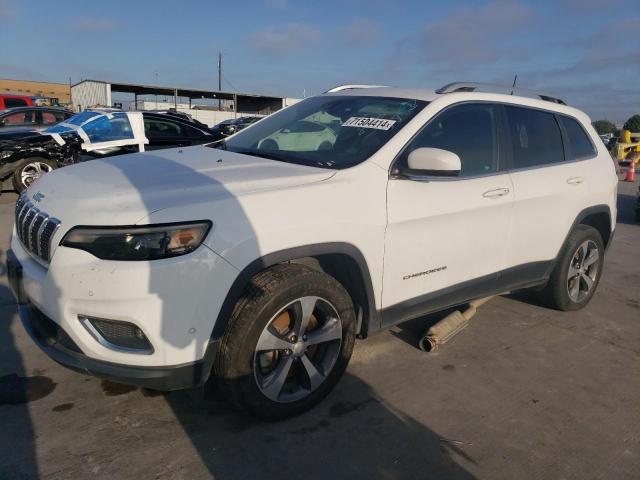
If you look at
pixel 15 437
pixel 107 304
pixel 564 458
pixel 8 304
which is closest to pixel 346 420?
pixel 564 458

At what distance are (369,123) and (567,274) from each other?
2.32 metres

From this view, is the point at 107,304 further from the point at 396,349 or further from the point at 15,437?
the point at 396,349

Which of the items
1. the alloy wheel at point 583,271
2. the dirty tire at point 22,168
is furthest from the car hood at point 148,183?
the dirty tire at point 22,168

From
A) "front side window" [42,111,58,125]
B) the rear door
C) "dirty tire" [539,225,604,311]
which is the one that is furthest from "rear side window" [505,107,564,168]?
"front side window" [42,111,58,125]

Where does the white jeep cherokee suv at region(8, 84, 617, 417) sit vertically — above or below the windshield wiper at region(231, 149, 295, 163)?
below

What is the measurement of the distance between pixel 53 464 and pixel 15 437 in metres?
0.33

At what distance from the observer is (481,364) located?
3629 mm

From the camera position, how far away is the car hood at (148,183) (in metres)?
2.35

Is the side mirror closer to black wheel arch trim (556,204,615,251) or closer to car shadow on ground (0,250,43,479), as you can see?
black wheel arch trim (556,204,615,251)

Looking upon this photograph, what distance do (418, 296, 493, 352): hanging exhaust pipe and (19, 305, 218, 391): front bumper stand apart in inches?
70.9

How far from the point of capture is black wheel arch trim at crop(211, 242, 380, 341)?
2420 millimetres

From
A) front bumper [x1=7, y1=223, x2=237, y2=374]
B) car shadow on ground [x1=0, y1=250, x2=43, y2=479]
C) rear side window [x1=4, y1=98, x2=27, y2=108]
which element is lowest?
car shadow on ground [x1=0, y1=250, x2=43, y2=479]

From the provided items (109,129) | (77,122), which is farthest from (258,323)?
(77,122)

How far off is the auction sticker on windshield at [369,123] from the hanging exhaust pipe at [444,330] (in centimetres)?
150
